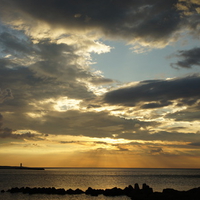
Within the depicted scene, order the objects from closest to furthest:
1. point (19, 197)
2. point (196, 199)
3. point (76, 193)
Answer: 1. point (196, 199)
2. point (19, 197)
3. point (76, 193)

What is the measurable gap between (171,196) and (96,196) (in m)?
17.8

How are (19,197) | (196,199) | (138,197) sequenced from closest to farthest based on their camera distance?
(196,199) → (138,197) → (19,197)

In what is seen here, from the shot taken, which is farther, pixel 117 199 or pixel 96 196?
pixel 96 196

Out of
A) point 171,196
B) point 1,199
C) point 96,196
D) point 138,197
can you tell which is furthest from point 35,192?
point 171,196

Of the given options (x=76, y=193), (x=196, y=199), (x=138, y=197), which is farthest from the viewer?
(x=76, y=193)

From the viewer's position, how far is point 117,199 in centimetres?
4819

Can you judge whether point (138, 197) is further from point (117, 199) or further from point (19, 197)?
point (19, 197)

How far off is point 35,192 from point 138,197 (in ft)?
84.2

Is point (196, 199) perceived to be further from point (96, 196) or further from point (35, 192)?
point (35, 192)

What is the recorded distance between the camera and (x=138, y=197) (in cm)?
4700

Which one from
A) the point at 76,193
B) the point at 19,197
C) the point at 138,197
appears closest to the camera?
the point at 138,197

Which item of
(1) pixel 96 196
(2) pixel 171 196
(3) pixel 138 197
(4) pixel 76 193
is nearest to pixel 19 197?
(4) pixel 76 193

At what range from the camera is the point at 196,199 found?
38.3 m

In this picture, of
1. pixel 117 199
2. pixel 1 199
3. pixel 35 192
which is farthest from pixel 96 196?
pixel 1 199
